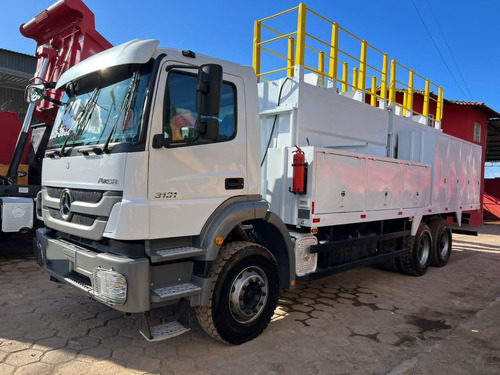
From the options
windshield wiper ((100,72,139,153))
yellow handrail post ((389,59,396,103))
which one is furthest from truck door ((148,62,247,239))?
yellow handrail post ((389,59,396,103))

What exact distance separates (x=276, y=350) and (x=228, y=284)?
79cm

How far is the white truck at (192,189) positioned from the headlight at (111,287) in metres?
0.01

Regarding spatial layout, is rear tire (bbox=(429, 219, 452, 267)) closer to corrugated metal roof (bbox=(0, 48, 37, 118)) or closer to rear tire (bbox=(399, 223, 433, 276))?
rear tire (bbox=(399, 223, 433, 276))

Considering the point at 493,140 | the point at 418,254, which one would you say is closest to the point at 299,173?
the point at 418,254

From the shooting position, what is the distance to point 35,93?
187 inches

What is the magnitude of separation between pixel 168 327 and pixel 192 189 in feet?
3.90

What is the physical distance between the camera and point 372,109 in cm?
616

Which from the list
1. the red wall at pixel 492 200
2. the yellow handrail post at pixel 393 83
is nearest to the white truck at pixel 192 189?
the yellow handrail post at pixel 393 83

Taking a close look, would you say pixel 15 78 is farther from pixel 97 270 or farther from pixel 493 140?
pixel 493 140

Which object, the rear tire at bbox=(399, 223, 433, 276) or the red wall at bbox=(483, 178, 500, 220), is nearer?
the rear tire at bbox=(399, 223, 433, 276)

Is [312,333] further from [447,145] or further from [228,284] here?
[447,145]

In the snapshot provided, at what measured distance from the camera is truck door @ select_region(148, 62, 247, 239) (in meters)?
3.08

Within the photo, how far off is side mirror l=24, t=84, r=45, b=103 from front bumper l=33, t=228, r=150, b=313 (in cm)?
199

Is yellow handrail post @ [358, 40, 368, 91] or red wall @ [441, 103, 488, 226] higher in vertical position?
red wall @ [441, 103, 488, 226]
